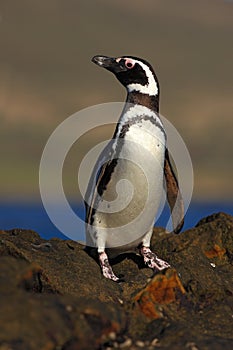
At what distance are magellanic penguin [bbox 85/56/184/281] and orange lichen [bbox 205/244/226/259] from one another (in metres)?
0.94

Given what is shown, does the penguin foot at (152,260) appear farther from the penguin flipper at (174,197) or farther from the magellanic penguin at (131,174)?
the penguin flipper at (174,197)

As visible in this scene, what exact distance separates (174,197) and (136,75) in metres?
1.65

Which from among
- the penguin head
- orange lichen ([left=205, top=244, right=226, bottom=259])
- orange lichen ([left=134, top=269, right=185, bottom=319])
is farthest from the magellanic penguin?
orange lichen ([left=134, top=269, right=185, bottom=319])

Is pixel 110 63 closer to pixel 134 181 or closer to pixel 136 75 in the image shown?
pixel 136 75

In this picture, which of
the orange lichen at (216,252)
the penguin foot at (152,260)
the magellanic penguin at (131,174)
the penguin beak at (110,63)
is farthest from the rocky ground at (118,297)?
the penguin beak at (110,63)

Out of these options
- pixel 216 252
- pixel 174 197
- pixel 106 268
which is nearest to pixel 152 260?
pixel 106 268

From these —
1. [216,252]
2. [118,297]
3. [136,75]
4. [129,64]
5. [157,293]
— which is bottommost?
[157,293]

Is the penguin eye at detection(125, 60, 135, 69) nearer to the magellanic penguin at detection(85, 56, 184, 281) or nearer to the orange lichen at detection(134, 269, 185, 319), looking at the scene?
the magellanic penguin at detection(85, 56, 184, 281)

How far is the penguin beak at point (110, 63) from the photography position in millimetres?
6520

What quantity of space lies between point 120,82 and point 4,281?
3.87 meters

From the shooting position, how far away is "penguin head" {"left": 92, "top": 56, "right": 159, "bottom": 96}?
6.41m

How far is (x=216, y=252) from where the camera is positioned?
710 cm

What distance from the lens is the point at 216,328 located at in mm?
4328

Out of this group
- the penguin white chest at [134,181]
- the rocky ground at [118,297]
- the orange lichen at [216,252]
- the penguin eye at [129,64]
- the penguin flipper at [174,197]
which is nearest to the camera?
the rocky ground at [118,297]
